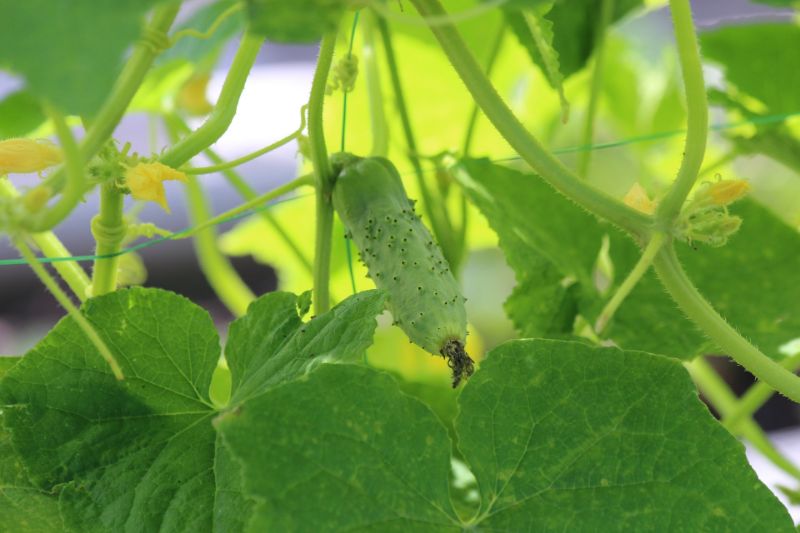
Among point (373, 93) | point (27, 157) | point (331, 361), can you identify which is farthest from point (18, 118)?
point (331, 361)

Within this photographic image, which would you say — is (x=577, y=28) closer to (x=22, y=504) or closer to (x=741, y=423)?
(x=741, y=423)

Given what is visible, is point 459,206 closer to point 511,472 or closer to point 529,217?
point 529,217

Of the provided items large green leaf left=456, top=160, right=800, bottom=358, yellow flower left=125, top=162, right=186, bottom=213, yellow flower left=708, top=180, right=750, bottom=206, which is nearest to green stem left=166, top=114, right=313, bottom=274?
large green leaf left=456, top=160, right=800, bottom=358

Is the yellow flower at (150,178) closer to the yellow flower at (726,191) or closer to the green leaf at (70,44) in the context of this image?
the green leaf at (70,44)

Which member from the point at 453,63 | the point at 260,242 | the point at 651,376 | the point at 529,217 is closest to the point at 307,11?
→ the point at 453,63

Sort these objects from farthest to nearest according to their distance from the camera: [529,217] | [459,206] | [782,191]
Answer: [782,191] → [459,206] → [529,217]
